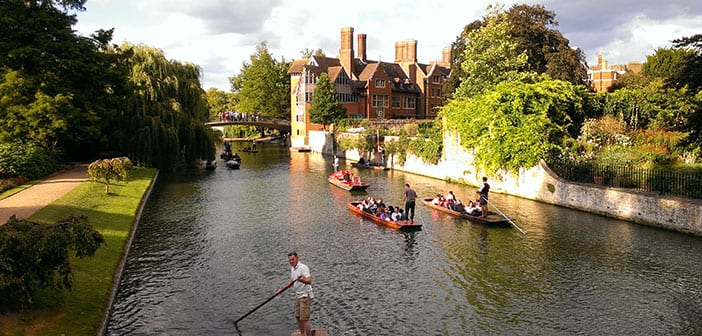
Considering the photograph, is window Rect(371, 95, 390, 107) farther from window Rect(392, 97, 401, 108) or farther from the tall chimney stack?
the tall chimney stack

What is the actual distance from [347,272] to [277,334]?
494cm

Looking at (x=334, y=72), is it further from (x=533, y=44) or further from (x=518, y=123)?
(x=518, y=123)

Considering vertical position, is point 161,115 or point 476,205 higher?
point 161,115

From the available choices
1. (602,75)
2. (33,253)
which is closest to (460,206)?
(33,253)

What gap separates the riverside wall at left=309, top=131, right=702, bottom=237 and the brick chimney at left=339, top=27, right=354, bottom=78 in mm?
37375

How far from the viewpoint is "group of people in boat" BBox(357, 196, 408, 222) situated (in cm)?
2328

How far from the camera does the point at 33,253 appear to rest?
416 inches

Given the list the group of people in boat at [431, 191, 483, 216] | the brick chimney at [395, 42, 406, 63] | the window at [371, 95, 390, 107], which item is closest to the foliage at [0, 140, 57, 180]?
the group of people in boat at [431, 191, 483, 216]

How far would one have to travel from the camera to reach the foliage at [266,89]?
89312 millimetres

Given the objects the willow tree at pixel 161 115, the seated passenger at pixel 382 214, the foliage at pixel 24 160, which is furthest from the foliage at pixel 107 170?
the seated passenger at pixel 382 214

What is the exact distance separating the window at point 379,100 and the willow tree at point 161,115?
1312 inches

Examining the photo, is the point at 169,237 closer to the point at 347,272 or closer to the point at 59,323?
the point at 347,272

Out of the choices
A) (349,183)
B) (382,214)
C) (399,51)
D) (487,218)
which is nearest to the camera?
(487,218)

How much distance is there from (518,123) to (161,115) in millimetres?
25327
